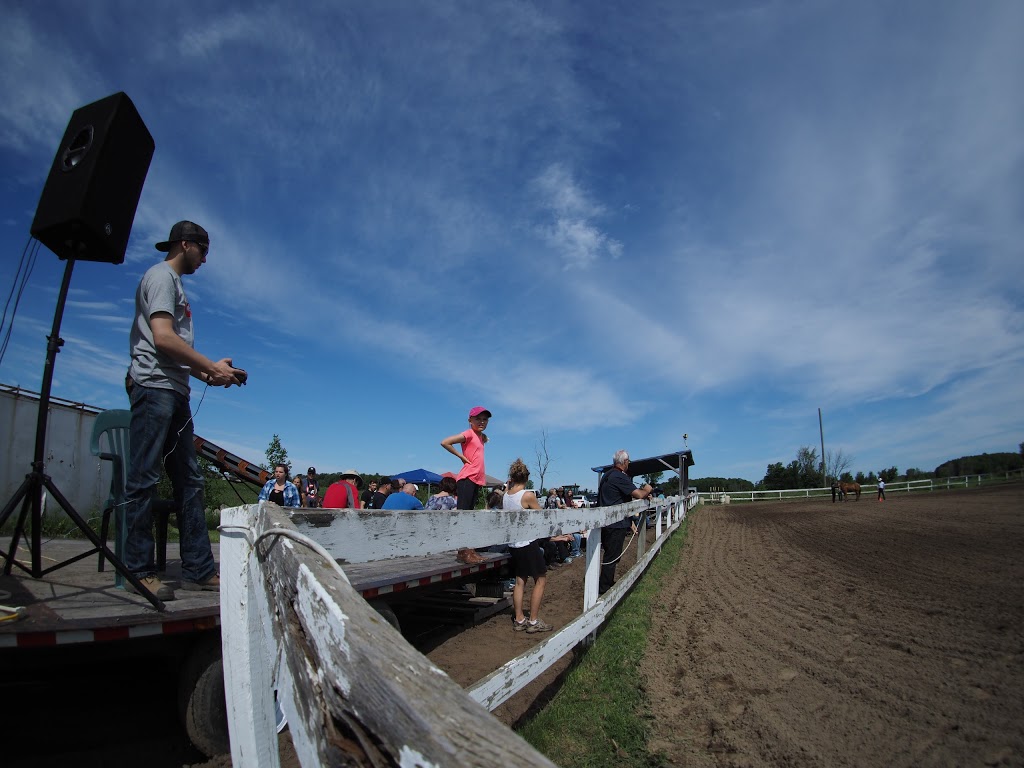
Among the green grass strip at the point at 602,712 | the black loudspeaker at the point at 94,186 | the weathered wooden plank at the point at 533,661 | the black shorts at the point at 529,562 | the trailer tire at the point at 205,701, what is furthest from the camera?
the black shorts at the point at 529,562

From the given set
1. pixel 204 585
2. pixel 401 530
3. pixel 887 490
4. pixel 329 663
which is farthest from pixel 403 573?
pixel 887 490

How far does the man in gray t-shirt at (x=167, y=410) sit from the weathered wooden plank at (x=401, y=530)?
161cm

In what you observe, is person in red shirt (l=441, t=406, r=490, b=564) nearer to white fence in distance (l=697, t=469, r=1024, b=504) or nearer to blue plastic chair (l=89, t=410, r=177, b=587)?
blue plastic chair (l=89, t=410, r=177, b=587)

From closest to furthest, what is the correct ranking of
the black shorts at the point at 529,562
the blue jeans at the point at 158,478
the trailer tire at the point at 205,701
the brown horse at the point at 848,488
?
the trailer tire at the point at 205,701
the blue jeans at the point at 158,478
the black shorts at the point at 529,562
the brown horse at the point at 848,488

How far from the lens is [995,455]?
6681 centimetres

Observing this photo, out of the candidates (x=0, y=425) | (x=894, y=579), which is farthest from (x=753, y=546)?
(x=0, y=425)

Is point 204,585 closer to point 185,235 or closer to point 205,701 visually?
point 205,701

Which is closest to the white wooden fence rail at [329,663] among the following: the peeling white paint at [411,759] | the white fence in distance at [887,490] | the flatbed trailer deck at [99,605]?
the peeling white paint at [411,759]

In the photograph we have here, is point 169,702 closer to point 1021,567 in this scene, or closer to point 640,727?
point 640,727

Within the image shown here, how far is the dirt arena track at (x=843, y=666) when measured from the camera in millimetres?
2568

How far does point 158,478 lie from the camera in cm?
294

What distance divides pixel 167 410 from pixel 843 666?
4.36 meters

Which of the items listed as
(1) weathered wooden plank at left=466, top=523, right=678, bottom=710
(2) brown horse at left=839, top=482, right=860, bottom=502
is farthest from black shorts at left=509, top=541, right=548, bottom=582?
(2) brown horse at left=839, top=482, right=860, bottom=502

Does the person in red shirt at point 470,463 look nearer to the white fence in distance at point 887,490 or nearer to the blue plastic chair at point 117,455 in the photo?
the blue plastic chair at point 117,455
